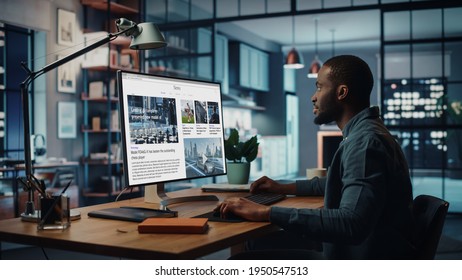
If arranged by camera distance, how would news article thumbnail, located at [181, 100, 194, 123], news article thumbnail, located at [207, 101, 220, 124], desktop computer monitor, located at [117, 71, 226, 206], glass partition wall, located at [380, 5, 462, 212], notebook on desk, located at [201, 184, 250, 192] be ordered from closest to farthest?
desktop computer monitor, located at [117, 71, 226, 206] < news article thumbnail, located at [181, 100, 194, 123] < news article thumbnail, located at [207, 101, 220, 124] < notebook on desk, located at [201, 184, 250, 192] < glass partition wall, located at [380, 5, 462, 212]

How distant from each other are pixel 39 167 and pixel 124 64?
6.17 feet

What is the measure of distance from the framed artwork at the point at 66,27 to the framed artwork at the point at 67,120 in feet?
2.25

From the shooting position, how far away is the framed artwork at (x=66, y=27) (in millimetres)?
5691

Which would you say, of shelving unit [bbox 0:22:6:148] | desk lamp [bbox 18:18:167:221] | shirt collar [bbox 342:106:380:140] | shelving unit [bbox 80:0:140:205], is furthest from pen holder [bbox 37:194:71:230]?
shelving unit [bbox 80:0:140:205]

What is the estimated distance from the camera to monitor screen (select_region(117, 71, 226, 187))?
5.08 feet

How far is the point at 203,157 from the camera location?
6.17 ft

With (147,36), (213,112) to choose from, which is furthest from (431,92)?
(147,36)

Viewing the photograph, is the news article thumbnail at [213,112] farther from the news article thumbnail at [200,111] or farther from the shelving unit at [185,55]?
the shelving unit at [185,55]

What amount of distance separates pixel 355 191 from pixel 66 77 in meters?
5.09

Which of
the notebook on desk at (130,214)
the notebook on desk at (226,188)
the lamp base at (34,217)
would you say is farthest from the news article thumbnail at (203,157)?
the lamp base at (34,217)

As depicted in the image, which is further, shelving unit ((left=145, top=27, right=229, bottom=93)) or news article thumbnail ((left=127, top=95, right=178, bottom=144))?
shelving unit ((left=145, top=27, right=229, bottom=93))

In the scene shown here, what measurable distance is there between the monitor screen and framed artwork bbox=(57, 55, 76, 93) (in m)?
4.13

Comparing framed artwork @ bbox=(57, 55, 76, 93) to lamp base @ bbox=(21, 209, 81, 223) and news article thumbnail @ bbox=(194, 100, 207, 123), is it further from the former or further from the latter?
lamp base @ bbox=(21, 209, 81, 223)

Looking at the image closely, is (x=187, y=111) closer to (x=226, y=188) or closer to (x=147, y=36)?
(x=147, y=36)
